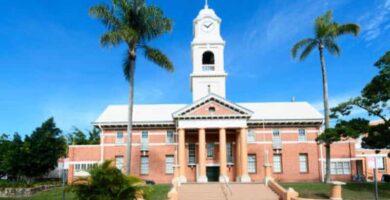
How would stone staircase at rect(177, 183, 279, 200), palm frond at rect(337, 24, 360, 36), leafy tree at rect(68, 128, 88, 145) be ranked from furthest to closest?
leafy tree at rect(68, 128, 88, 145) → palm frond at rect(337, 24, 360, 36) → stone staircase at rect(177, 183, 279, 200)

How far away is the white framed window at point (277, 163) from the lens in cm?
4344

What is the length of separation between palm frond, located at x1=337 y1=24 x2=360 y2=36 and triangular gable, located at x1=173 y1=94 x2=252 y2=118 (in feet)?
36.2

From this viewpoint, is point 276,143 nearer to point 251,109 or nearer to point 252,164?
point 252,164

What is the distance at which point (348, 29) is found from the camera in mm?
35469

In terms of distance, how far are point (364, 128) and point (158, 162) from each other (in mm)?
22343

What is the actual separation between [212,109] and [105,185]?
2586 cm

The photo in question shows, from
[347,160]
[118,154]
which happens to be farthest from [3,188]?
[347,160]

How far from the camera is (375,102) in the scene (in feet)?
93.3

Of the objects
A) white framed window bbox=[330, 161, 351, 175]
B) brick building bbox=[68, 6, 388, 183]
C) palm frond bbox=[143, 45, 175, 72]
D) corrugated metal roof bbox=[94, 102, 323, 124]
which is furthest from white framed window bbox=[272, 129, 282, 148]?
palm frond bbox=[143, 45, 175, 72]

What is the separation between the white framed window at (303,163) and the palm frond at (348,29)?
14230 mm

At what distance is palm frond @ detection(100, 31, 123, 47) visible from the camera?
1155 inches

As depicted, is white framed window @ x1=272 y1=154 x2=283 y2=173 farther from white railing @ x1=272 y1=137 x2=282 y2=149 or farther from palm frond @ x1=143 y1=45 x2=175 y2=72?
palm frond @ x1=143 y1=45 x2=175 y2=72

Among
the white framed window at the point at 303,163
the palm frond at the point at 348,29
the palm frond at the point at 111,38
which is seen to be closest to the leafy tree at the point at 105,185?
the palm frond at the point at 111,38

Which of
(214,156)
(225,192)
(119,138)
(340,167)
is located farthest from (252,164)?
(119,138)
